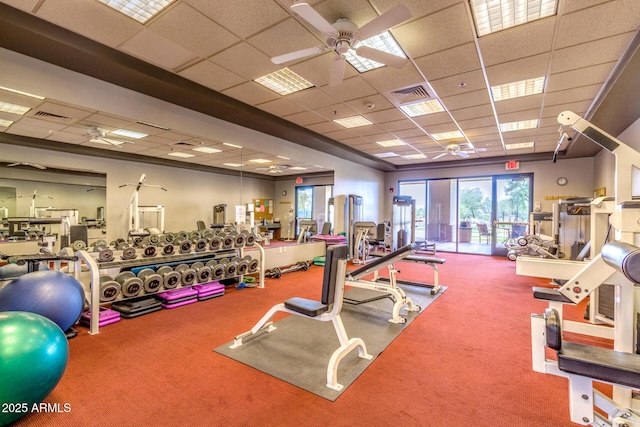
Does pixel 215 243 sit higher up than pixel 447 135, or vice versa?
pixel 447 135

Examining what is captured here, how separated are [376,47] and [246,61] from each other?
1382 millimetres

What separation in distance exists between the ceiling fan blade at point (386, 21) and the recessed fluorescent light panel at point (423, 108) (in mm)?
2399

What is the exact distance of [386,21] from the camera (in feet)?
6.83

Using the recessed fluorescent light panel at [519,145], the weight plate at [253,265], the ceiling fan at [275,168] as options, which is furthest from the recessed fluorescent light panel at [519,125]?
the weight plate at [253,265]

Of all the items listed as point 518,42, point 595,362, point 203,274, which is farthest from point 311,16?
point 203,274

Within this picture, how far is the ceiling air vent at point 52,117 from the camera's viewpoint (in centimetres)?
337

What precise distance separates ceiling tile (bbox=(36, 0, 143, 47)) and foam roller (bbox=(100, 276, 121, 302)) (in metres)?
2.47

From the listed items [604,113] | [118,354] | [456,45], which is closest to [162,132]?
[118,354]

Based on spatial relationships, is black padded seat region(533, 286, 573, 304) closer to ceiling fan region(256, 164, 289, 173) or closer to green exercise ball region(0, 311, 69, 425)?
green exercise ball region(0, 311, 69, 425)

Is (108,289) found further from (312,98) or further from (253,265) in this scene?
(312,98)

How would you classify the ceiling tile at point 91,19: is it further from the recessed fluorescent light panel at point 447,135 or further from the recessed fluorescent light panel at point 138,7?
the recessed fluorescent light panel at point 447,135

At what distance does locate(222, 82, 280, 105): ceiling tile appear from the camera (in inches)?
150

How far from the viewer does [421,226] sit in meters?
10.1

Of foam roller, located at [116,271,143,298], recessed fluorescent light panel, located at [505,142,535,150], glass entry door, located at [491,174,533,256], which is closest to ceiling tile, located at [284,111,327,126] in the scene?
foam roller, located at [116,271,143,298]
